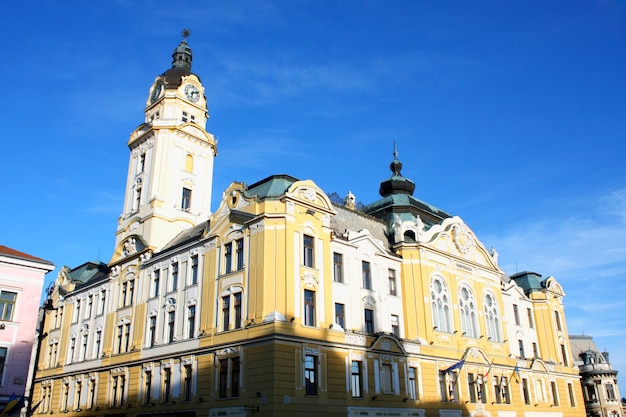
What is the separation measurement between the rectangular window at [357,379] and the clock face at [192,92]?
111ft

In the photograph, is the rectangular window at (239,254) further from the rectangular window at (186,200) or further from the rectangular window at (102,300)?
the rectangular window at (102,300)

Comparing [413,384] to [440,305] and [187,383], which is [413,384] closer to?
[440,305]

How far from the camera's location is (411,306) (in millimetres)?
43406

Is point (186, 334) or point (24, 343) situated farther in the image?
point (186, 334)

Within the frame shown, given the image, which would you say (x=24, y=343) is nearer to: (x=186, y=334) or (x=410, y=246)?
(x=186, y=334)

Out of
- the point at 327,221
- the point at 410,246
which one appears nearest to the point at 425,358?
the point at 410,246

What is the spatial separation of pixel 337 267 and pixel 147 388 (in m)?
16.5

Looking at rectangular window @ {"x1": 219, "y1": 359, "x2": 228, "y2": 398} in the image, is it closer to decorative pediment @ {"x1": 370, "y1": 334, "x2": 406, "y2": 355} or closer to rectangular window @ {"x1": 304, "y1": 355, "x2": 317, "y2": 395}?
rectangular window @ {"x1": 304, "y1": 355, "x2": 317, "y2": 395}

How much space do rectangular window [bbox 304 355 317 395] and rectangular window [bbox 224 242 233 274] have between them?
801cm

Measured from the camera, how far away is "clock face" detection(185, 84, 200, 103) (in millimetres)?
59081

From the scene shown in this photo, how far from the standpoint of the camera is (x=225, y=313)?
37469 mm

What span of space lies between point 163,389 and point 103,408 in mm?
8172

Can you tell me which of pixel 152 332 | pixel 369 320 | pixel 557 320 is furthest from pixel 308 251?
pixel 557 320

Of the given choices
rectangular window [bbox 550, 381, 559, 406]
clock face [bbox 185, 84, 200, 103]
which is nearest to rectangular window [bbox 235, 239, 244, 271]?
clock face [bbox 185, 84, 200, 103]
